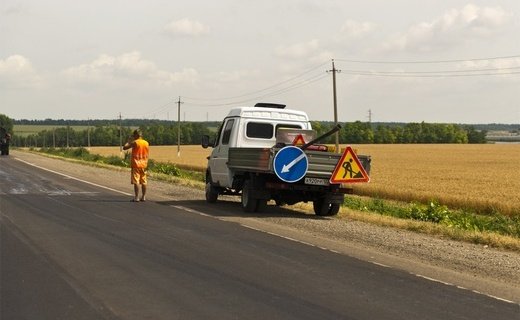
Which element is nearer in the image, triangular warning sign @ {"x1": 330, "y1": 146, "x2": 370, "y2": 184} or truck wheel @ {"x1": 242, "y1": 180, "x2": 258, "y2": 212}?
triangular warning sign @ {"x1": 330, "y1": 146, "x2": 370, "y2": 184}

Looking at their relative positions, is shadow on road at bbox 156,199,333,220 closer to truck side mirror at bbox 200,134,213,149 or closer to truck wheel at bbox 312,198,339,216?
truck wheel at bbox 312,198,339,216

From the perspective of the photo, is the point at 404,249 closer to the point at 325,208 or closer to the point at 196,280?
the point at 196,280

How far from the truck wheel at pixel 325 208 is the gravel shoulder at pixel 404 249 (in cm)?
24

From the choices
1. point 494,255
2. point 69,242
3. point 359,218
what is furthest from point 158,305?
point 359,218

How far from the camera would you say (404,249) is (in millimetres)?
10781

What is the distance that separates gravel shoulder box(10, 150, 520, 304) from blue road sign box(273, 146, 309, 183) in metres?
0.96

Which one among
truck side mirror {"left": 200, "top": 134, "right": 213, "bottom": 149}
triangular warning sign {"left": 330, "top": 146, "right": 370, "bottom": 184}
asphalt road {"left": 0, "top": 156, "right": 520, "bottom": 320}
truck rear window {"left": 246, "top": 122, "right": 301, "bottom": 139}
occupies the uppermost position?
truck rear window {"left": 246, "top": 122, "right": 301, "bottom": 139}

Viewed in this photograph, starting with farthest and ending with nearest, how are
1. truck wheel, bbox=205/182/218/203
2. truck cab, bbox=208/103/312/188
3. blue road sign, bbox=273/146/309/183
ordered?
1. truck wheel, bbox=205/182/218/203
2. truck cab, bbox=208/103/312/188
3. blue road sign, bbox=273/146/309/183

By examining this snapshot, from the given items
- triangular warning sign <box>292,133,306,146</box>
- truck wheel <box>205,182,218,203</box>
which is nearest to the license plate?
triangular warning sign <box>292,133,306,146</box>

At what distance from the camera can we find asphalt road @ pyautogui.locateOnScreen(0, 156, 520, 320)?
20.5ft

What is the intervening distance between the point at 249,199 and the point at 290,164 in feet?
5.36

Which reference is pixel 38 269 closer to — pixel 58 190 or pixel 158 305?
pixel 158 305

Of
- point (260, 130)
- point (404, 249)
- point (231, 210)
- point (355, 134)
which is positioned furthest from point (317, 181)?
point (355, 134)

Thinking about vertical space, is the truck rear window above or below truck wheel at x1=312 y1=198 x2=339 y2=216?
above
